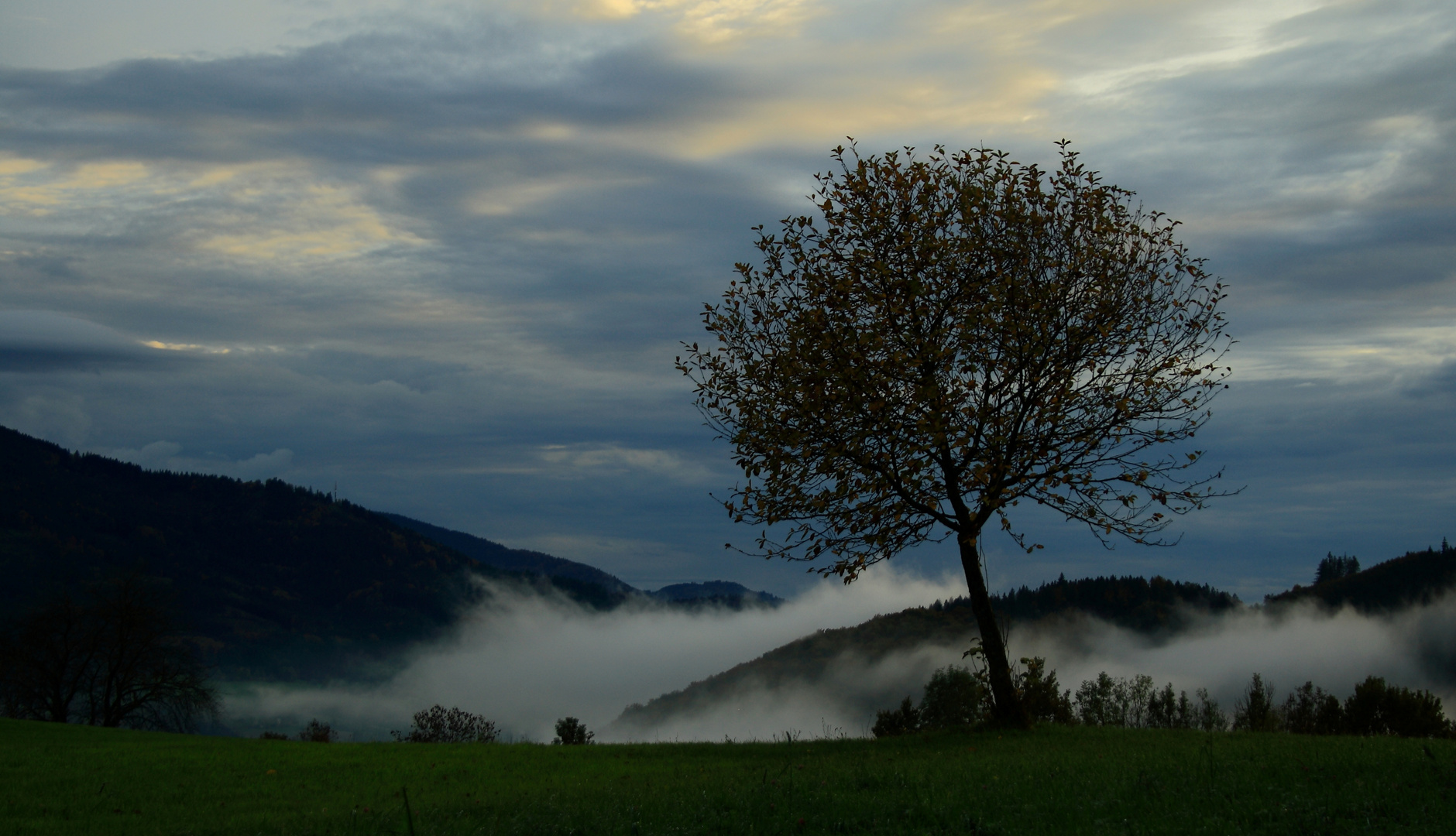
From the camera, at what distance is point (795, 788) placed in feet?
47.8

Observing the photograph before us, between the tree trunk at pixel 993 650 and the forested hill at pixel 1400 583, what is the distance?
18104 cm

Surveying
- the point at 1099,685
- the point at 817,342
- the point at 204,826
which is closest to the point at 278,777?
the point at 204,826

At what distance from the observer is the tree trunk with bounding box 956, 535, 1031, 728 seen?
23516mm

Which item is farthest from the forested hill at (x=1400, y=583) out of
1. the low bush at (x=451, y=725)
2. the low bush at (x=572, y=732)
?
the low bush at (x=572, y=732)

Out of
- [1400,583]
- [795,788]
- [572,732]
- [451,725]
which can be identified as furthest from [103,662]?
[1400,583]

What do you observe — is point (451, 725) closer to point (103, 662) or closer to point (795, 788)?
point (103, 662)

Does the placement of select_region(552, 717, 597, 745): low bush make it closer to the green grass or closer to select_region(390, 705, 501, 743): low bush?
the green grass

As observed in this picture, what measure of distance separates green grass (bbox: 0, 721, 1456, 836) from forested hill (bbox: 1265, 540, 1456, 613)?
597 feet

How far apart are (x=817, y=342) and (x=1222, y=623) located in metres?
200

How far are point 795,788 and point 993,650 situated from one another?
1069cm

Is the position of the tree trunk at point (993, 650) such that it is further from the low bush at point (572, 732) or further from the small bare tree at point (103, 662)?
the small bare tree at point (103, 662)

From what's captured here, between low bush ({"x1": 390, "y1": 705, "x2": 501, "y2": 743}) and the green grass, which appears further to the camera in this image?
low bush ({"x1": 390, "y1": 705, "x2": 501, "y2": 743})

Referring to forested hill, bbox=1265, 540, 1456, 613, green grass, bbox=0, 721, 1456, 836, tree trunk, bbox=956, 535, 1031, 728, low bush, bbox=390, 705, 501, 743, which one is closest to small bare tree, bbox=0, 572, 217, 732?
low bush, bbox=390, 705, 501, 743

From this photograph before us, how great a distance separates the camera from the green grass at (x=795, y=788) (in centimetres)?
1214
